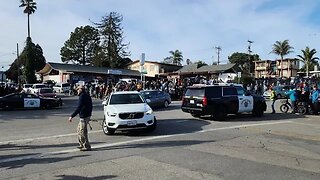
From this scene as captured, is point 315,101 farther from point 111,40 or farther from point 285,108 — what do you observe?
point 111,40

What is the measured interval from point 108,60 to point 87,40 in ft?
89.7

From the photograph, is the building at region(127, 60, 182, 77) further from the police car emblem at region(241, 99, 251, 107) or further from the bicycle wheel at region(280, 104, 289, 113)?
the police car emblem at region(241, 99, 251, 107)

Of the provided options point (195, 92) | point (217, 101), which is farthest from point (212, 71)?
point (217, 101)

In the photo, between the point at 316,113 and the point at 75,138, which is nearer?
the point at 75,138

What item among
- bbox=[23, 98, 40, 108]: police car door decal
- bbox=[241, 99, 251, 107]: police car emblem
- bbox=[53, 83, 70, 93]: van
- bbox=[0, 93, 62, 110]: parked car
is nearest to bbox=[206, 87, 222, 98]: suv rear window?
bbox=[241, 99, 251, 107]: police car emblem

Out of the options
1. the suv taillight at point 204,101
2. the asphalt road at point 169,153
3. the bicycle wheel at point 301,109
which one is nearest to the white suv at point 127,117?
the asphalt road at point 169,153

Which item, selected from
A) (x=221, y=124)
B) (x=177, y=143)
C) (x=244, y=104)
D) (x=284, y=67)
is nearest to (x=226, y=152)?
(x=177, y=143)

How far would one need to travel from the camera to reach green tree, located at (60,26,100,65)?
366 ft

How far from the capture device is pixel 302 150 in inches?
438

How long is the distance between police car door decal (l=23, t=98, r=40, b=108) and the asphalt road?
38.0 feet

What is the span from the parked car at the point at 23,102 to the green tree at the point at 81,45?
83.0m

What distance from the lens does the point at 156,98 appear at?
27.9m

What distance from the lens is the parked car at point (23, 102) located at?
27547 mm

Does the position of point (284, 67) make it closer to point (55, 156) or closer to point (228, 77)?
point (228, 77)
